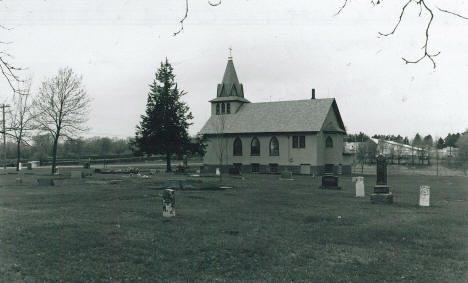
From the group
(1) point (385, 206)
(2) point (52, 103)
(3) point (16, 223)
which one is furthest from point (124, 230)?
(2) point (52, 103)

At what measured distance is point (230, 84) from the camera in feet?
176

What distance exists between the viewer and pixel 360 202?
2044 centimetres

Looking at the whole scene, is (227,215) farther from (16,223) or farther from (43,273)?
(43,273)

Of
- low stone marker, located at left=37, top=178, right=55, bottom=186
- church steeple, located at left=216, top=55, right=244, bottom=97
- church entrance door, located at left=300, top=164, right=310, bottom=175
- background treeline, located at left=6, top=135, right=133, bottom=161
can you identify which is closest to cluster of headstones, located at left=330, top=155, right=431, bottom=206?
low stone marker, located at left=37, top=178, right=55, bottom=186

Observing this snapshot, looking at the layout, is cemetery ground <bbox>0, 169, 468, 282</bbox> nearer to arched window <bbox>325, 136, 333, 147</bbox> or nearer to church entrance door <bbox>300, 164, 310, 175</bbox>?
church entrance door <bbox>300, 164, 310, 175</bbox>

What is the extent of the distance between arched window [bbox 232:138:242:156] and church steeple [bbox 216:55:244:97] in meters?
6.41

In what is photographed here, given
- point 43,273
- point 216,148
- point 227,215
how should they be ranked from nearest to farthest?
point 43,273 → point 227,215 → point 216,148

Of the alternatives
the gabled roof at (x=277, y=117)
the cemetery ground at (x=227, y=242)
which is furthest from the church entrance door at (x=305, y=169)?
the cemetery ground at (x=227, y=242)

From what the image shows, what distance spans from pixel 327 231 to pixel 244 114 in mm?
39956

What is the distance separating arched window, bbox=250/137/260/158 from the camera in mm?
49188

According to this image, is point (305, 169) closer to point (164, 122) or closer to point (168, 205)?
point (164, 122)

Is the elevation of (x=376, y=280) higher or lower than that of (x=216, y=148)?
lower

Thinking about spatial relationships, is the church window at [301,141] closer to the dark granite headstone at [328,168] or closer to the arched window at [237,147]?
the dark granite headstone at [328,168]

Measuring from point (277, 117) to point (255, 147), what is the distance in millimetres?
4196
